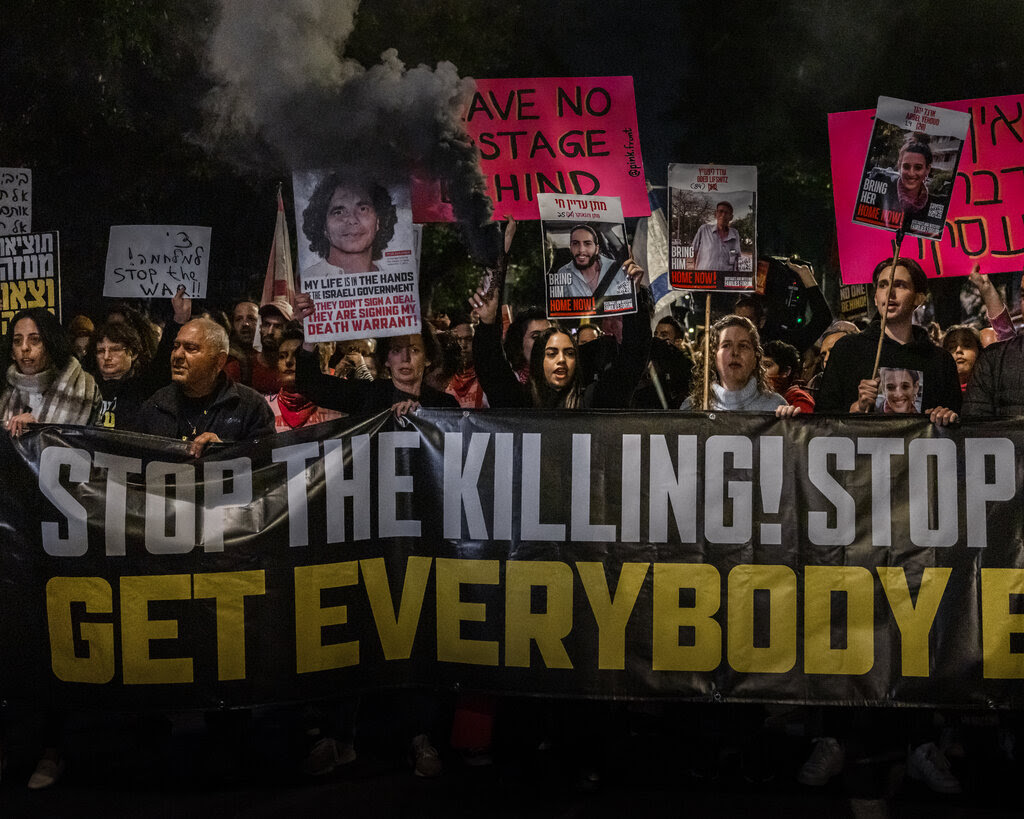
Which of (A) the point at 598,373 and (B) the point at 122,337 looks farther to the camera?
(B) the point at 122,337

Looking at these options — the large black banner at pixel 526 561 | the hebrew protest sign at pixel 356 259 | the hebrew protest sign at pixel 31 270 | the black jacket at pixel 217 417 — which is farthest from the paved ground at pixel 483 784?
the hebrew protest sign at pixel 31 270

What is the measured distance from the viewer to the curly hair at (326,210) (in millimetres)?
6594

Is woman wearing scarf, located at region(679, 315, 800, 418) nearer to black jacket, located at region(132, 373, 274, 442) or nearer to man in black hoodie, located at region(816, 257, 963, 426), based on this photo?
man in black hoodie, located at region(816, 257, 963, 426)

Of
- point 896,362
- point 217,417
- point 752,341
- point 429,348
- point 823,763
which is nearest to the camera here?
point 823,763

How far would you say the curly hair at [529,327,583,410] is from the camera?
612cm

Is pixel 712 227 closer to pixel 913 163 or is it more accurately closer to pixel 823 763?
pixel 913 163

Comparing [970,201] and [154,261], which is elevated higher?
[970,201]

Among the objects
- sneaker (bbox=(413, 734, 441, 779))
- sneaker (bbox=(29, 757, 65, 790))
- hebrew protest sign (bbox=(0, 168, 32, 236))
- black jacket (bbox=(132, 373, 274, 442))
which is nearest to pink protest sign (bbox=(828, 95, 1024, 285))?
black jacket (bbox=(132, 373, 274, 442))

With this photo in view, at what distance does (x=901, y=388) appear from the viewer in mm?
5738

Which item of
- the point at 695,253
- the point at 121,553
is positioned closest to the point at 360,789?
the point at 121,553

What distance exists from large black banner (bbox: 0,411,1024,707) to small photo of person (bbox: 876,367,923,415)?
3.58 ft

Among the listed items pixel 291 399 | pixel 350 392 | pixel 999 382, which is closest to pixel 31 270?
pixel 291 399

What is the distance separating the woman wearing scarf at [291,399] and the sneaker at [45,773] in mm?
2838

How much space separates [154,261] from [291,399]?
1.27 meters
